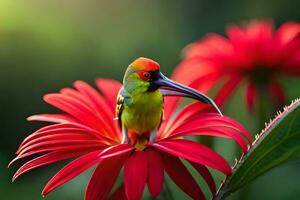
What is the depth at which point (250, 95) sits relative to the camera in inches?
26.8

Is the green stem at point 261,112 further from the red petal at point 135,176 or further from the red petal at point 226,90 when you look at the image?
the red petal at point 135,176

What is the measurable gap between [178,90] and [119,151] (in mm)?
84

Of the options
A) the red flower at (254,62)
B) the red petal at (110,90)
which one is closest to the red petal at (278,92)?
the red flower at (254,62)

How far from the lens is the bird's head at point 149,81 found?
44cm

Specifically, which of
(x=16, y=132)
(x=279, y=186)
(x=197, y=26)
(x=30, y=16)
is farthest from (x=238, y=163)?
(x=197, y=26)

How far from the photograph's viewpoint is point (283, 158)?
16.0 inches

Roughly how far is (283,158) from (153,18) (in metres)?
1.52

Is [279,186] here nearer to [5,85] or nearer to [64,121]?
[64,121]

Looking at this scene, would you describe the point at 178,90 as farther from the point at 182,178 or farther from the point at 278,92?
the point at 278,92

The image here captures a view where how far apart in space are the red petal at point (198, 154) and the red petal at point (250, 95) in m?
0.28

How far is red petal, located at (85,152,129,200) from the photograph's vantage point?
38 centimetres

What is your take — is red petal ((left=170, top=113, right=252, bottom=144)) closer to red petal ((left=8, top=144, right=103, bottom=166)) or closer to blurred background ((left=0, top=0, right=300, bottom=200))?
red petal ((left=8, top=144, right=103, bottom=166))

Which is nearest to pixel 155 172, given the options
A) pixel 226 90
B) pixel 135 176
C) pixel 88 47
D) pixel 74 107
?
pixel 135 176

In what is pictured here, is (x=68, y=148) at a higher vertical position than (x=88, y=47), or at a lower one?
higher
